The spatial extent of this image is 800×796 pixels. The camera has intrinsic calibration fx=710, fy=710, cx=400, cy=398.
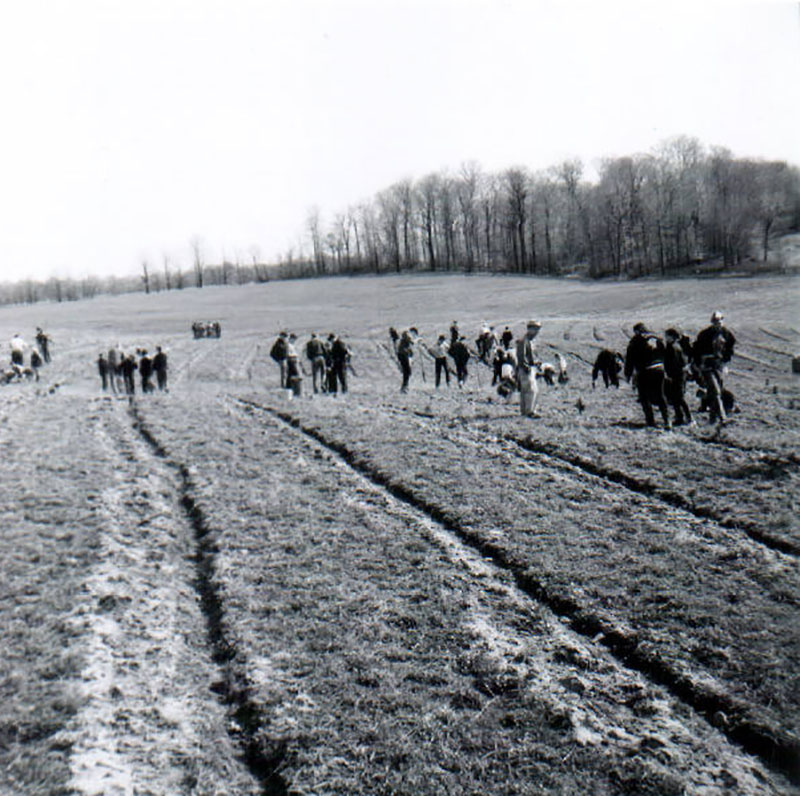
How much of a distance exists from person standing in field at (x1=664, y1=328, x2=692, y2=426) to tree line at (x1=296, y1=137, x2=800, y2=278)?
31169 millimetres

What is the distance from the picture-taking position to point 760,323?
35.7 m

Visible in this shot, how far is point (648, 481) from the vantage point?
8.12 m

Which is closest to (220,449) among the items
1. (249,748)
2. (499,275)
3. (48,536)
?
(48,536)

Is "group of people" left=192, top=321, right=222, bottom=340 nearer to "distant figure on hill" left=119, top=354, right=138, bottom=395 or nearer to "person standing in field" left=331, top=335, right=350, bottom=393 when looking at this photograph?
"distant figure on hill" left=119, top=354, right=138, bottom=395

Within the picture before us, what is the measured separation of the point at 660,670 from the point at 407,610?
1.89 metres

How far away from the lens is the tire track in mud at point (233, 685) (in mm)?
3891

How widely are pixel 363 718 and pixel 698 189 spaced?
68259mm

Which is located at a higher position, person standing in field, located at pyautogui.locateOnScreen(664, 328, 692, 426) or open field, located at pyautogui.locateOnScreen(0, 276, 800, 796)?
person standing in field, located at pyautogui.locateOnScreen(664, 328, 692, 426)

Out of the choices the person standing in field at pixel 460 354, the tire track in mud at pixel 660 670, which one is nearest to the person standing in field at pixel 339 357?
the person standing in field at pixel 460 354

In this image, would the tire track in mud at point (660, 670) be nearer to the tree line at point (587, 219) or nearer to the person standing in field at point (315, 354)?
the person standing in field at point (315, 354)

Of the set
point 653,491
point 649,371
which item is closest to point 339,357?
point 649,371

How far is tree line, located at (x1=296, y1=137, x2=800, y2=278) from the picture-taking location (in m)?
59.3

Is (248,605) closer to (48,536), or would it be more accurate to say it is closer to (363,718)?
(363,718)

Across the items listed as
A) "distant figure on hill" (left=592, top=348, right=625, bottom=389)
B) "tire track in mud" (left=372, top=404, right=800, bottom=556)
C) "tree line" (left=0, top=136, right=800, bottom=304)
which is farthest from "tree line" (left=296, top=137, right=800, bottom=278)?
"tire track in mud" (left=372, top=404, right=800, bottom=556)
